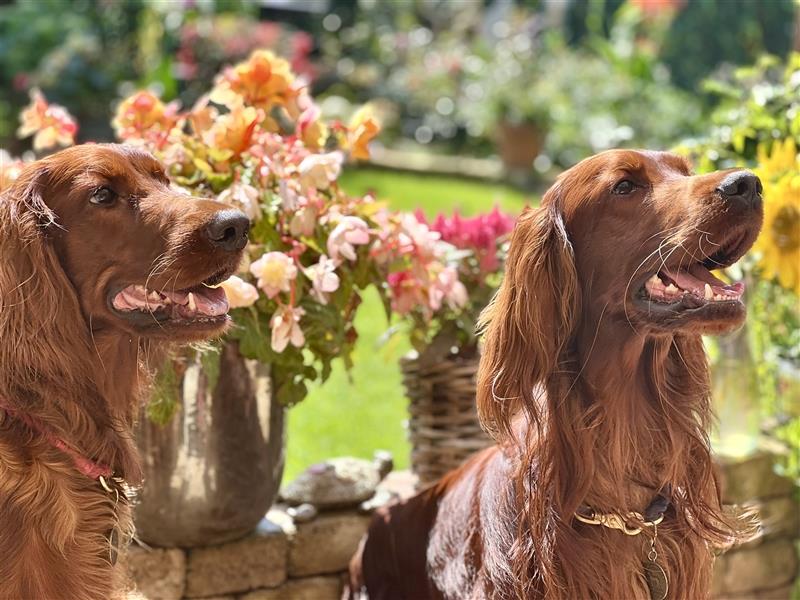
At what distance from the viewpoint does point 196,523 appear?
138 inches

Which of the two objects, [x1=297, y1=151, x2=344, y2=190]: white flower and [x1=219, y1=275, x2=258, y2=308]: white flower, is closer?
[x1=219, y1=275, x2=258, y2=308]: white flower

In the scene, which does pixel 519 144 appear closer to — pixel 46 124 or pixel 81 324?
pixel 46 124

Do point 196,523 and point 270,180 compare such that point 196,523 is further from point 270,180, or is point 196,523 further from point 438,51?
point 438,51

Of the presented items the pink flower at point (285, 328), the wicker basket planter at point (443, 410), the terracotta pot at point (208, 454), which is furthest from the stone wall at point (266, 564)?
the pink flower at point (285, 328)

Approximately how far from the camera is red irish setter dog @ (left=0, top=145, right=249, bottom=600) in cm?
252

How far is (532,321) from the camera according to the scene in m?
2.67

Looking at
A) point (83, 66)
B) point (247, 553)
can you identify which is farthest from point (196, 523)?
point (83, 66)

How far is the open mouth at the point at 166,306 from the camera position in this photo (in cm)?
263

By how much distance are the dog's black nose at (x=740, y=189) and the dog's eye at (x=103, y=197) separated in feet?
4.37


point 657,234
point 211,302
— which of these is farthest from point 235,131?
point 657,234

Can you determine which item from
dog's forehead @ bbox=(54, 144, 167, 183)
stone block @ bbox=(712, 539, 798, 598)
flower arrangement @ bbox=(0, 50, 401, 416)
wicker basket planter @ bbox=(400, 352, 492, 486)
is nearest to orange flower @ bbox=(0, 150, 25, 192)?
flower arrangement @ bbox=(0, 50, 401, 416)

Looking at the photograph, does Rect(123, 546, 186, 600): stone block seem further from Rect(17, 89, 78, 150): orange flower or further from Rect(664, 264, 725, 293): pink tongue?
Rect(664, 264, 725, 293): pink tongue

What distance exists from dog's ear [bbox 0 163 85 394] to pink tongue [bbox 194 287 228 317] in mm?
280

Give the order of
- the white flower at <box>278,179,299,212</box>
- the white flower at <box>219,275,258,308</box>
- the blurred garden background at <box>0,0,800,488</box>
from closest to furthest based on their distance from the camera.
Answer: the white flower at <box>219,275,258,308</box> < the white flower at <box>278,179,299,212</box> < the blurred garden background at <box>0,0,800,488</box>
